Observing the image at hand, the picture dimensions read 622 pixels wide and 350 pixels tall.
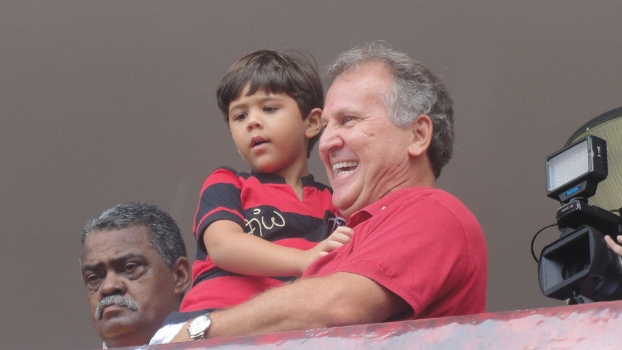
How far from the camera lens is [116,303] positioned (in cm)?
412

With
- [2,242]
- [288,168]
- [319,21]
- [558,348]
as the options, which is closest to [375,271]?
[558,348]

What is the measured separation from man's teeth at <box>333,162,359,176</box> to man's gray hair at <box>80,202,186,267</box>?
155 cm

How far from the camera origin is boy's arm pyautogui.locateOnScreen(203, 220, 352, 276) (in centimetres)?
291

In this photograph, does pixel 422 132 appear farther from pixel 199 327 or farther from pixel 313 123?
pixel 199 327

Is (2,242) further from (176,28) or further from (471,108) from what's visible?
(471,108)

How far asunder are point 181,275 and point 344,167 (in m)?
1.58

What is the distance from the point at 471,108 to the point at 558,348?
2797 mm

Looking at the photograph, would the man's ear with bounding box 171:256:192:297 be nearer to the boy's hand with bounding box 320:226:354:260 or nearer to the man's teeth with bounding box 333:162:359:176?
the man's teeth with bounding box 333:162:359:176

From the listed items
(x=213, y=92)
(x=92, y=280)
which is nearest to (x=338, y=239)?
(x=92, y=280)

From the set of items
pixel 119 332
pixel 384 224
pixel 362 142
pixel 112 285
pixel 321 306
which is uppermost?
pixel 362 142

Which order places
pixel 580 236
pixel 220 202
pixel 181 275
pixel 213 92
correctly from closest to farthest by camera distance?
pixel 580 236 → pixel 220 202 → pixel 181 275 → pixel 213 92

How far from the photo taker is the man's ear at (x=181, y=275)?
A: 4.27 m

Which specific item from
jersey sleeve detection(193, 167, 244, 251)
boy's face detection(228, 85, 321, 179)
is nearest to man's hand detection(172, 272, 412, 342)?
jersey sleeve detection(193, 167, 244, 251)

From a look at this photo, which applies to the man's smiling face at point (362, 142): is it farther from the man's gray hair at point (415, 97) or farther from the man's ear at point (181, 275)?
the man's ear at point (181, 275)
